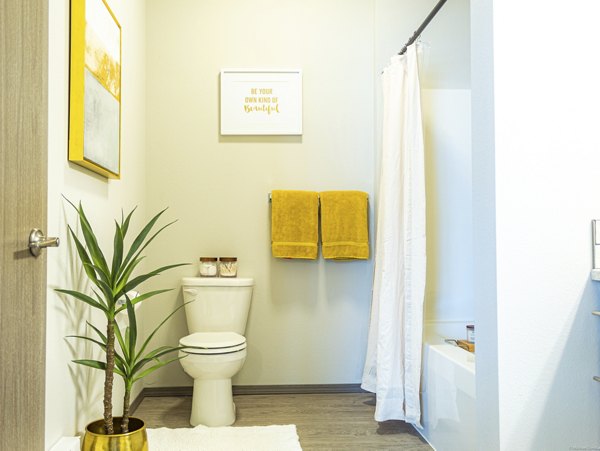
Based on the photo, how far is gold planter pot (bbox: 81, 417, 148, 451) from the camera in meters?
1.79

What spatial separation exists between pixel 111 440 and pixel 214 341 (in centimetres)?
84

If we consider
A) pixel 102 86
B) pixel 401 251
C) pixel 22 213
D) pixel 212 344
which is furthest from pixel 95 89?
pixel 401 251

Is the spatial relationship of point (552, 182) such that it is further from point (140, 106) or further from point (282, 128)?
point (140, 106)

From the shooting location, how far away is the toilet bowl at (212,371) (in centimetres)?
251

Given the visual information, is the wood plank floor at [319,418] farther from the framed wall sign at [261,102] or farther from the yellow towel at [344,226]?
the framed wall sign at [261,102]

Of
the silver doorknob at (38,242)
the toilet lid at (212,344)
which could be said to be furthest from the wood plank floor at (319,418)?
the silver doorknob at (38,242)

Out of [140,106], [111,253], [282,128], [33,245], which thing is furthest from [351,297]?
[33,245]

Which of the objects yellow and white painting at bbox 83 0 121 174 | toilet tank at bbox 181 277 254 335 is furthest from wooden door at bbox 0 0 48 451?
toilet tank at bbox 181 277 254 335

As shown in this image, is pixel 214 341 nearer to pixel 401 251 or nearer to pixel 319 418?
pixel 319 418

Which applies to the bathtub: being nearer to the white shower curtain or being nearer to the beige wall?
the white shower curtain

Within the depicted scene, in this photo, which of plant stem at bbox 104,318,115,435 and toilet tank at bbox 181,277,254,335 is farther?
toilet tank at bbox 181,277,254,335

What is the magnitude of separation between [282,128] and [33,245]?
206 centimetres

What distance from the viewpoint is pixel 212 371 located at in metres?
2.53

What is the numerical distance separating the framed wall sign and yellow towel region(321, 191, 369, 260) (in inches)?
19.2
